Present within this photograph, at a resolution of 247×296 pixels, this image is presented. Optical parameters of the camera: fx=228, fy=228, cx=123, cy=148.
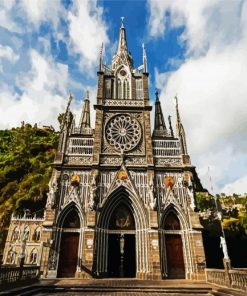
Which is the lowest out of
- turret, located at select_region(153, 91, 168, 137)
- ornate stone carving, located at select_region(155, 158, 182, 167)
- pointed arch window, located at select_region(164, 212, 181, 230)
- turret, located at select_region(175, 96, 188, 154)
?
pointed arch window, located at select_region(164, 212, 181, 230)

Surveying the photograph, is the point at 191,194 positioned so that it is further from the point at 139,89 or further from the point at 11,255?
the point at 11,255

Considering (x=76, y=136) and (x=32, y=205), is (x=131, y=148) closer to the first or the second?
(x=76, y=136)

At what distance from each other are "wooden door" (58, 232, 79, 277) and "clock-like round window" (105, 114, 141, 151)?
8755mm

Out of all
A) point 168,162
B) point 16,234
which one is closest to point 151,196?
point 168,162

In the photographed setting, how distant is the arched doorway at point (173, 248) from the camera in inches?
689

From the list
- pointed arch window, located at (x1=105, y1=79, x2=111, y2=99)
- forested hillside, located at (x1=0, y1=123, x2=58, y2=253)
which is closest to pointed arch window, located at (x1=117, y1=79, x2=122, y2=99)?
pointed arch window, located at (x1=105, y1=79, x2=111, y2=99)

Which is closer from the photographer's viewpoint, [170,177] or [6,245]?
[170,177]

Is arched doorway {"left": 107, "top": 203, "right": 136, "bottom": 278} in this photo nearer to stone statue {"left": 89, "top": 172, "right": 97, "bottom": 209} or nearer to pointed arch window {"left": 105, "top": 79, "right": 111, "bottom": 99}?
stone statue {"left": 89, "top": 172, "right": 97, "bottom": 209}

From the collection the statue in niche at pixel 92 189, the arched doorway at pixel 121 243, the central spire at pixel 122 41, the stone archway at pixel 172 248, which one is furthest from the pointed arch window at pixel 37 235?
the central spire at pixel 122 41

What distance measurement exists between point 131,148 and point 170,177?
14.8 feet

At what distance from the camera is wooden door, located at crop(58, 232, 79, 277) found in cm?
1711

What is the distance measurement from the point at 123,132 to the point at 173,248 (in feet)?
36.9

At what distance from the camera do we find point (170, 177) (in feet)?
66.6

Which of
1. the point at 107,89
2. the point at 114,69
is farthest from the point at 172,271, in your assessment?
the point at 114,69
